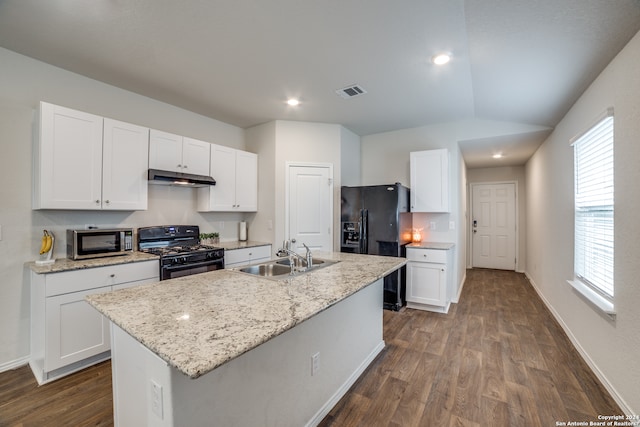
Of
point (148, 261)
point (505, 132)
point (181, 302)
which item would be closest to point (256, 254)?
point (148, 261)

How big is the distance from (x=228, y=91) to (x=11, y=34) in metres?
1.64

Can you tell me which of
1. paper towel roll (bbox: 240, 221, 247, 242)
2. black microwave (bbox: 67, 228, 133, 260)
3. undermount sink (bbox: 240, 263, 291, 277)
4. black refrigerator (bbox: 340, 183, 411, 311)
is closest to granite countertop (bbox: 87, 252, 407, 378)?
undermount sink (bbox: 240, 263, 291, 277)

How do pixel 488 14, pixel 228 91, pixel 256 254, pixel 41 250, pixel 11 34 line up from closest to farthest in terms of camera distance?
pixel 488 14, pixel 11 34, pixel 41 250, pixel 228 91, pixel 256 254

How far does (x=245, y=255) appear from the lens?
3578 millimetres

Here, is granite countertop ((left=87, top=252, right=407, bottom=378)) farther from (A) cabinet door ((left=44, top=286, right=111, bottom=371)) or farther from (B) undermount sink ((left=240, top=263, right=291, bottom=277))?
(A) cabinet door ((left=44, top=286, right=111, bottom=371))

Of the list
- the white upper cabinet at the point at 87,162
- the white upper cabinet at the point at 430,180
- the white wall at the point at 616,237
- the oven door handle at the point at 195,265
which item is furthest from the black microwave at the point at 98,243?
the white wall at the point at 616,237

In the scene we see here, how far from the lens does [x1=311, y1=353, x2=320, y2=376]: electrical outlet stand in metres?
1.66

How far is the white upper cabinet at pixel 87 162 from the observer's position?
7.45 ft

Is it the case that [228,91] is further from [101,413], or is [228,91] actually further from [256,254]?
[101,413]

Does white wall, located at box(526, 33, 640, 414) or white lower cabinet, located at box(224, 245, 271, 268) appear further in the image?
white lower cabinet, located at box(224, 245, 271, 268)

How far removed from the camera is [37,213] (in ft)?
8.02

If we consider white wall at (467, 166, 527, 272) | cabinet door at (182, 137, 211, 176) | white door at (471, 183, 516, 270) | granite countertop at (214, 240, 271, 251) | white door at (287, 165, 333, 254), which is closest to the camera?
cabinet door at (182, 137, 211, 176)

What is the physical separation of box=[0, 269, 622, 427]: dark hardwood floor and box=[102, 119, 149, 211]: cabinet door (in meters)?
1.48

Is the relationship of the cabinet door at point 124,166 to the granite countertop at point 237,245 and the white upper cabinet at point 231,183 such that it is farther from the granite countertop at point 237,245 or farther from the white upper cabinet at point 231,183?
the granite countertop at point 237,245
